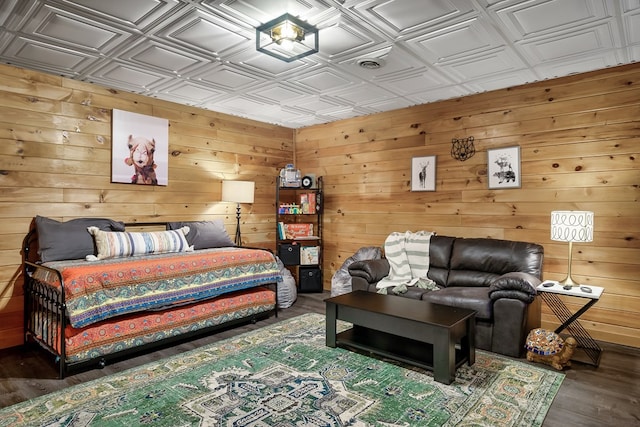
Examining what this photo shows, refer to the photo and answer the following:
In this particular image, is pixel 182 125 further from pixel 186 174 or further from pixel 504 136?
pixel 504 136

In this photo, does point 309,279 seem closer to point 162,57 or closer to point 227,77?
point 227,77

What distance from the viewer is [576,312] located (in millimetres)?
3287

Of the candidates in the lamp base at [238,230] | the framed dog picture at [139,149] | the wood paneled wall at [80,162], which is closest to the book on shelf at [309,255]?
the lamp base at [238,230]

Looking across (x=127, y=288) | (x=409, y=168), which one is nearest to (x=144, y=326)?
(x=127, y=288)

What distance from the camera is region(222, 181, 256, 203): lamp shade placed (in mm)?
4793

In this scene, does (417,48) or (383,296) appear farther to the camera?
(383,296)

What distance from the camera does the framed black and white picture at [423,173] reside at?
4.61m

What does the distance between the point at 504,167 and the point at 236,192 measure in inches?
119

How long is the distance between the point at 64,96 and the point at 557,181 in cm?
470

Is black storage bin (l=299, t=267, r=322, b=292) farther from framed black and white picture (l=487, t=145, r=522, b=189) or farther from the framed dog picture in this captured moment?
framed black and white picture (l=487, t=145, r=522, b=189)

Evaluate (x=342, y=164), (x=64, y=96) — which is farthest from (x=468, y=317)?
(x=64, y=96)

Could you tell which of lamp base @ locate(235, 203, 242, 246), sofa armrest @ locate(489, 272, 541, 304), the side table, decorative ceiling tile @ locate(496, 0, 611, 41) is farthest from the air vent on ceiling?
lamp base @ locate(235, 203, 242, 246)

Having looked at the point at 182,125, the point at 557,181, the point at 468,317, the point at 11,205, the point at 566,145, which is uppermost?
the point at 182,125

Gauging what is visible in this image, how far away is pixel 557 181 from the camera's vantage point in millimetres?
3732
